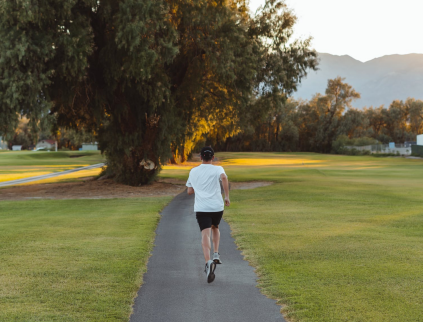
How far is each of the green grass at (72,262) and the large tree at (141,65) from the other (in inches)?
250

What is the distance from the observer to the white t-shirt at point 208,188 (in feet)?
25.3

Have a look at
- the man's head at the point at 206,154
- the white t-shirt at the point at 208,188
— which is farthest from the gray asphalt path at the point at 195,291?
Answer: the man's head at the point at 206,154

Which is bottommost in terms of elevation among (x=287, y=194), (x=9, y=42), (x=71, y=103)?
(x=287, y=194)

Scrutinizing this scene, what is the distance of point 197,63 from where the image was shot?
2383 cm

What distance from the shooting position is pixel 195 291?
696cm

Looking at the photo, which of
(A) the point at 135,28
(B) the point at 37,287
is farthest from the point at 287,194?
(B) the point at 37,287

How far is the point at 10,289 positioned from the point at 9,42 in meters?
14.1

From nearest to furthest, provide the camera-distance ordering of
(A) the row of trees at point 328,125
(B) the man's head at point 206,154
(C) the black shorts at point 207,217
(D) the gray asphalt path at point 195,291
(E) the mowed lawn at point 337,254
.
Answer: (D) the gray asphalt path at point 195,291
(E) the mowed lawn at point 337,254
(B) the man's head at point 206,154
(C) the black shorts at point 207,217
(A) the row of trees at point 328,125

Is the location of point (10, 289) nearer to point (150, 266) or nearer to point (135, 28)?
point (150, 266)

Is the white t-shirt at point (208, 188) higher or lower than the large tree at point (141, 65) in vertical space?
lower

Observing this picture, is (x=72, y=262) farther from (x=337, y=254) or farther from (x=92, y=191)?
(x=92, y=191)

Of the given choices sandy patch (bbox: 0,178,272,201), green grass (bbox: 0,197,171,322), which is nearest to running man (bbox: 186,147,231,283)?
green grass (bbox: 0,197,171,322)

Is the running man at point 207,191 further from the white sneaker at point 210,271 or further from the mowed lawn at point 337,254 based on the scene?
the mowed lawn at point 337,254

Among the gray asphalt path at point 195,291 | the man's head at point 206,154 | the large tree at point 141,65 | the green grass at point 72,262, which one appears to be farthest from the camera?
the large tree at point 141,65
